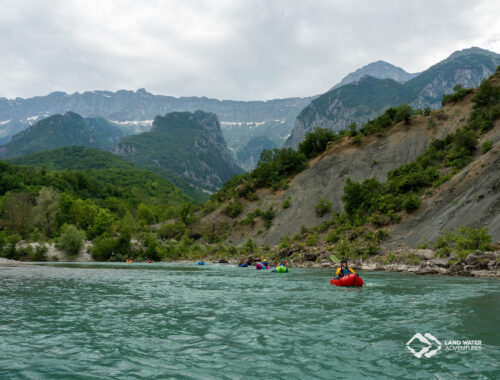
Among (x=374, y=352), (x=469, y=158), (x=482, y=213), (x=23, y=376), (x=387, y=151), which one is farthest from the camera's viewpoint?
(x=387, y=151)

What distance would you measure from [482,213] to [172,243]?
195ft

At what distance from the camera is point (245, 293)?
24.5m

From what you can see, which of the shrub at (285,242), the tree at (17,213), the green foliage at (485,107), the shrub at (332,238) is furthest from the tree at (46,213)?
the green foliage at (485,107)

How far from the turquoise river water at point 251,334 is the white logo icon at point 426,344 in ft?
0.27

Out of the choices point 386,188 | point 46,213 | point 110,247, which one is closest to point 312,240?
point 386,188

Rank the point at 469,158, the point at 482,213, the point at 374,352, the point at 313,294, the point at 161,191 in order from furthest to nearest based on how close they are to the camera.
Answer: the point at 161,191 → the point at 469,158 → the point at 482,213 → the point at 313,294 → the point at 374,352

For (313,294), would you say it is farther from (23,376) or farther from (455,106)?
(455,106)

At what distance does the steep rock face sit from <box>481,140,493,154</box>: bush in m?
1.74

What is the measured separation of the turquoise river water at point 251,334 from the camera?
9680 millimetres

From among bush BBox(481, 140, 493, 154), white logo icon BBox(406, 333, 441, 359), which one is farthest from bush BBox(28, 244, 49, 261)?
bush BBox(481, 140, 493, 154)

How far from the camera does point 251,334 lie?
13.4 m

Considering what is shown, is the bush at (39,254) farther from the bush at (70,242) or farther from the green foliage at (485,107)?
the green foliage at (485,107)

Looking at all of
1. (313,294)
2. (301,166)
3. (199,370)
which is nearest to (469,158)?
(301,166)

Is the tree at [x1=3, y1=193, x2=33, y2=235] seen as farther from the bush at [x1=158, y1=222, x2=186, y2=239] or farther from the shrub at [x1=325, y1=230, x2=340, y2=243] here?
the shrub at [x1=325, y1=230, x2=340, y2=243]
